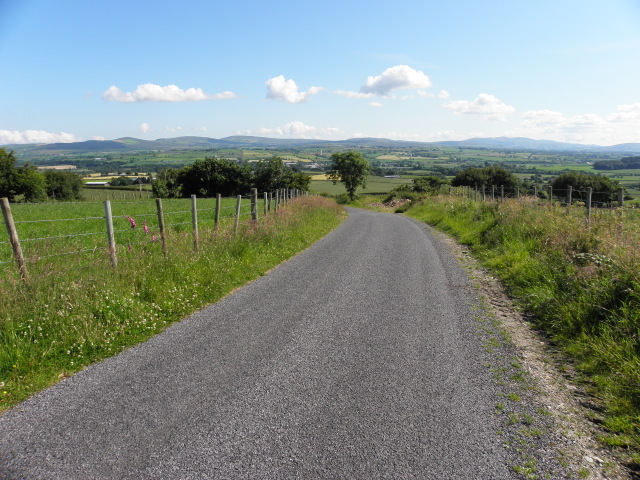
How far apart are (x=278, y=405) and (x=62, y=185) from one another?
10611cm

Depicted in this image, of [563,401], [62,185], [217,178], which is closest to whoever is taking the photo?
[563,401]

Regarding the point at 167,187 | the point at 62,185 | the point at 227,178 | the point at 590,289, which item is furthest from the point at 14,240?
the point at 62,185

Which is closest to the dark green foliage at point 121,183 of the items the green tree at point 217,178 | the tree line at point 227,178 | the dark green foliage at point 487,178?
the tree line at point 227,178

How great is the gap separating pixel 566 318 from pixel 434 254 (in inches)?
277

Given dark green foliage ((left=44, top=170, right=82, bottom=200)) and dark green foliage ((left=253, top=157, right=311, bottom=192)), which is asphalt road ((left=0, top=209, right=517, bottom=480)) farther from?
dark green foliage ((left=44, top=170, right=82, bottom=200))

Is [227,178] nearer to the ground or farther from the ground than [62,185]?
farther from the ground

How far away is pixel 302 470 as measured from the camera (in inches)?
133

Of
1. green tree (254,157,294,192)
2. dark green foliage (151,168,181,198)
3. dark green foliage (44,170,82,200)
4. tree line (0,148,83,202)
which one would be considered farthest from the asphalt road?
dark green foliage (44,170,82,200)

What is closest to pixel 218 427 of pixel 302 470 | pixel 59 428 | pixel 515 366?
pixel 302 470

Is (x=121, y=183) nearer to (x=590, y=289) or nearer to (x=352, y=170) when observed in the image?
(x=352, y=170)

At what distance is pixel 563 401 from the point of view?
460cm

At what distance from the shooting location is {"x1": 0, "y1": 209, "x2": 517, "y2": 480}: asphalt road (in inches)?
136

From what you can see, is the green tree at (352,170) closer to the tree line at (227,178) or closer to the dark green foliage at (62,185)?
the tree line at (227,178)

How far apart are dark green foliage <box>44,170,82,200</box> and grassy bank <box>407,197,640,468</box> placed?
97340mm
